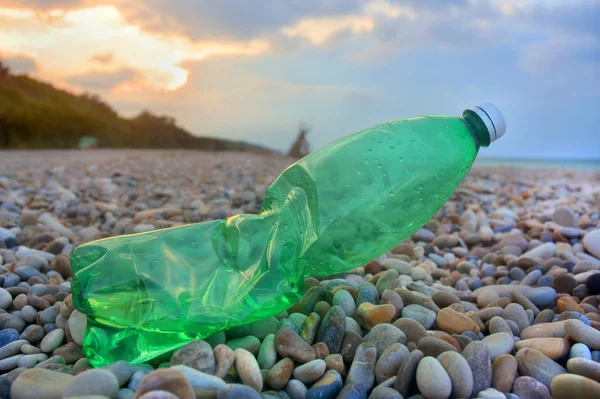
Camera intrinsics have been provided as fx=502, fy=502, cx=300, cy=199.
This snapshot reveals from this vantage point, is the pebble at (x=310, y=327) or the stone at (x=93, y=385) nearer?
the stone at (x=93, y=385)

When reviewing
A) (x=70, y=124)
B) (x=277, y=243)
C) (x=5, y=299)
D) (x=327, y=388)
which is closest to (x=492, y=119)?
(x=277, y=243)

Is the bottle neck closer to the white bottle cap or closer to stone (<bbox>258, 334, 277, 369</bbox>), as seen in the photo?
the white bottle cap

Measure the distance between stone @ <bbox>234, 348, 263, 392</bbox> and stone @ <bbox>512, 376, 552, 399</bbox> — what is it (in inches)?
23.9

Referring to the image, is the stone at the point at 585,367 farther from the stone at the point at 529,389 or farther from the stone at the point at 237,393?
the stone at the point at 237,393

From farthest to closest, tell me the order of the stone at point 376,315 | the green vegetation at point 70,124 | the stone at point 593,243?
the green vegetation at point 70,124 → the stone at point 593,243 → the stone at point 376,315

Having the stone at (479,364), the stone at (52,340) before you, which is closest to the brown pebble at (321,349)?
the stone at (479,364)

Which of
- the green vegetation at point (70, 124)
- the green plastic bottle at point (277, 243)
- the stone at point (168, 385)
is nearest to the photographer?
the stone at point (168, 385)

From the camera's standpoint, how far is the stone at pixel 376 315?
4.70ft

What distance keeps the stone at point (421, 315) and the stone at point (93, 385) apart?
830 millimetres

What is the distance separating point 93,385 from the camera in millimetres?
1046

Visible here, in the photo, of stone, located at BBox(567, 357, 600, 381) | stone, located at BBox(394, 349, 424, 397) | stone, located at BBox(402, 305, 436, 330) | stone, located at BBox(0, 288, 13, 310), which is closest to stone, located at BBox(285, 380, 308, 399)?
stone, located at BBox(394, 349, 424, 397)

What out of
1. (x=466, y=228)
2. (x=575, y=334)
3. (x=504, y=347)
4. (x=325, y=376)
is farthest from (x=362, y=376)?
(x=466, y=228)

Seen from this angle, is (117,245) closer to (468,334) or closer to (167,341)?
(167,341)

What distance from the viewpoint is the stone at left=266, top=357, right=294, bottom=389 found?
120cm
